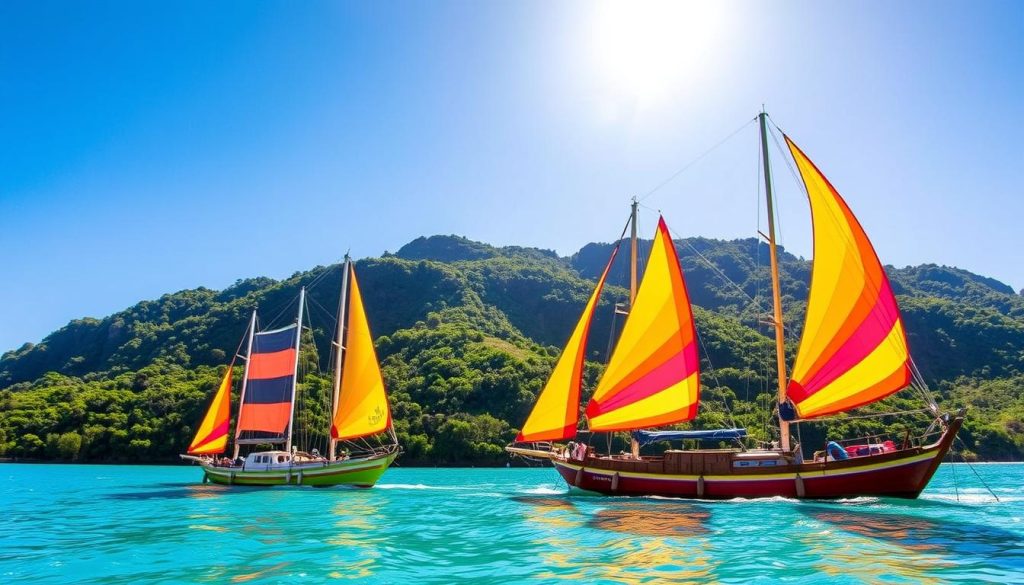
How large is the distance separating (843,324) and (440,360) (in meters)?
77.5

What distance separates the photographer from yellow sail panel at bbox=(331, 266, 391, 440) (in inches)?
1404

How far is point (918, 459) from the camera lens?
23.1 metres

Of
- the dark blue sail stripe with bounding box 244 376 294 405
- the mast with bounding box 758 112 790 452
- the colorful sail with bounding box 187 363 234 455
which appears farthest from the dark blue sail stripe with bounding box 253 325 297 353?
the mast with bounding box 758 112 790 452

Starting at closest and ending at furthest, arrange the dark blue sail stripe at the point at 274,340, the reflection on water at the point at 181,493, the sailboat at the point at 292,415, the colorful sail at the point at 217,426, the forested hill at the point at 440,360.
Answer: the reflection on water at the point at 181,493
the sailboat at the point at 292,415
the colorful sail at the point at 217,426
the dark blue sail stripe at the point at 274,340
the forested hill at the point at 440,360

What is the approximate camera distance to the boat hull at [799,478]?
76.4 ft

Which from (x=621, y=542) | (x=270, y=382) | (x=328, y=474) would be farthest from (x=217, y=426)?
(x=621, y=542)

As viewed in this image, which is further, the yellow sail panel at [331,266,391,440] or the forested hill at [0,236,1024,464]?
the forested hill at [0,236,1024,464]

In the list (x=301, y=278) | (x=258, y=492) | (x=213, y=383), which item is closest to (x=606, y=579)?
(x=258, y=492)

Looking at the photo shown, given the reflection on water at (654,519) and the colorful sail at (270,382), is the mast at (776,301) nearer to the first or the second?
the reflection on water at (654,519)

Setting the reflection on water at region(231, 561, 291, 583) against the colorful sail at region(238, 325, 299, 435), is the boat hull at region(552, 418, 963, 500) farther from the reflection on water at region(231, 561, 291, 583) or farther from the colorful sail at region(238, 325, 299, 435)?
the colorful sail at region(238, 325, 299, 435)

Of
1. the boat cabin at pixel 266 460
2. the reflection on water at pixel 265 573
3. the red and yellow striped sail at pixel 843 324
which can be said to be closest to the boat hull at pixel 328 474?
the boat cabin at pixel 266 460

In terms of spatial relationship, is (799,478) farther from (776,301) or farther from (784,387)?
(776,301)

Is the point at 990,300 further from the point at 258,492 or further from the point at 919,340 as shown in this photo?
the point at 258,492

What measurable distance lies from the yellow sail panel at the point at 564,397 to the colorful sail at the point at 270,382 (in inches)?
Result: 690
